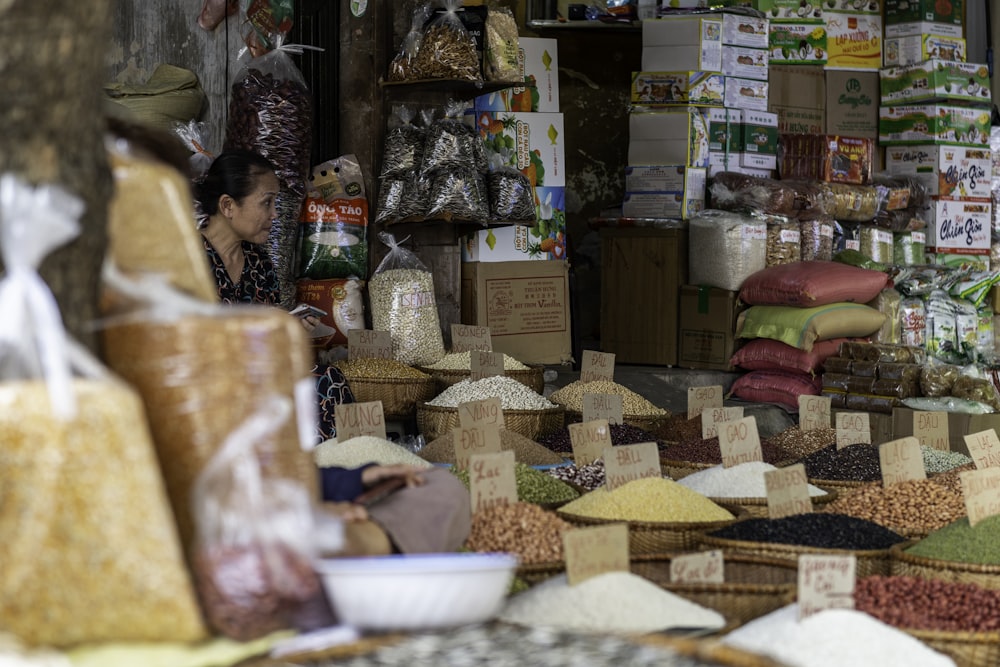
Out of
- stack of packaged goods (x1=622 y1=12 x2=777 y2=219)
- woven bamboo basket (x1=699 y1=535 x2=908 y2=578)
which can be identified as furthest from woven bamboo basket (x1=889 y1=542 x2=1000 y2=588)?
stack of packaged goods (x1=622 y1=12 x2=777 y2=219)

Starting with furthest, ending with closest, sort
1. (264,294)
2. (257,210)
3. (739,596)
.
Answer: (264,294) → (257,210) → (739,596)

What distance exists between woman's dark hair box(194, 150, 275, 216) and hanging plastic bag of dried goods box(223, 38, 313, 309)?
0.31 meters

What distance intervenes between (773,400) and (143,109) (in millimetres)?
2407

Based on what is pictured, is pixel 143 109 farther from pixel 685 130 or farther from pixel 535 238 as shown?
pixel 685 130

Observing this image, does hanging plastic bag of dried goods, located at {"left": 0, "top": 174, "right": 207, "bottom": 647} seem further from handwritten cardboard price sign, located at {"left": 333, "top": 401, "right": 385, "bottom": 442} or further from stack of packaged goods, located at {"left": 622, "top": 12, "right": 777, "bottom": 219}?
stack of packaged goods, located at {"left": 622, "top": 12, "right": 777, "bottom": 219}

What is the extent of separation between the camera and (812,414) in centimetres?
352

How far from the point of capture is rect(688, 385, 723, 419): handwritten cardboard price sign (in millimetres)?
3531

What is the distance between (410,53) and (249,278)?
92 centimetres

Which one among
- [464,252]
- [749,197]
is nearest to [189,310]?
[464,252]

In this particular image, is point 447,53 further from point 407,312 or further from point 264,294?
point 264,294

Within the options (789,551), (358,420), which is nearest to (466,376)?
(358,420)

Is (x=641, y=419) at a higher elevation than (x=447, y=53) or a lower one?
lower

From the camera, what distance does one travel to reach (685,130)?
200 inches

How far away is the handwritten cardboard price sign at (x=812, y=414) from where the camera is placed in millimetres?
3510
